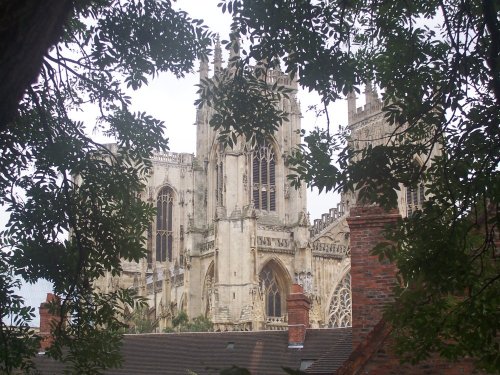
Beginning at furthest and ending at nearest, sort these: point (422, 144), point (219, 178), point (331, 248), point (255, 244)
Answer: point (219, 178) → point (331, 248) → point (255, 244) → point (422, 144)

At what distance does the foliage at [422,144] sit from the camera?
764 centimetres

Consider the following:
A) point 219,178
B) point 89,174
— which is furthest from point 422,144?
point 219,178

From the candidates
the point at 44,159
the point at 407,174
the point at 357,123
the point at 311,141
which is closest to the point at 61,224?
A: the point at 44,159

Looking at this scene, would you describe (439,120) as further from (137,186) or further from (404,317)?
(137,186)

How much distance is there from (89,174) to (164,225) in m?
67.2

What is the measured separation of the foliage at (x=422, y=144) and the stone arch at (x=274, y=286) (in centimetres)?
4274

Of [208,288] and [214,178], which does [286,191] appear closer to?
[214,178]

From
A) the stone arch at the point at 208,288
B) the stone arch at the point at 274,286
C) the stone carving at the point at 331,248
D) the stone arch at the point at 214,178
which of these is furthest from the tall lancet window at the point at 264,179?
the stone arch at the point at 208,288

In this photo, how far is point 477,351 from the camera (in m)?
7.90

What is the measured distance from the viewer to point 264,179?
186 ft

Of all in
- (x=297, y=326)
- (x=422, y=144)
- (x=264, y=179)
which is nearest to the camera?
(x=422, y=144)

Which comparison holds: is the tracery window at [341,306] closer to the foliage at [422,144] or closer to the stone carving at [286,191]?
the stone carving at [286,191]

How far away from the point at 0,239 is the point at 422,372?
6.06 m

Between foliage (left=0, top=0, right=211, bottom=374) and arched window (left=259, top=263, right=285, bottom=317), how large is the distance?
42120 millimetres
